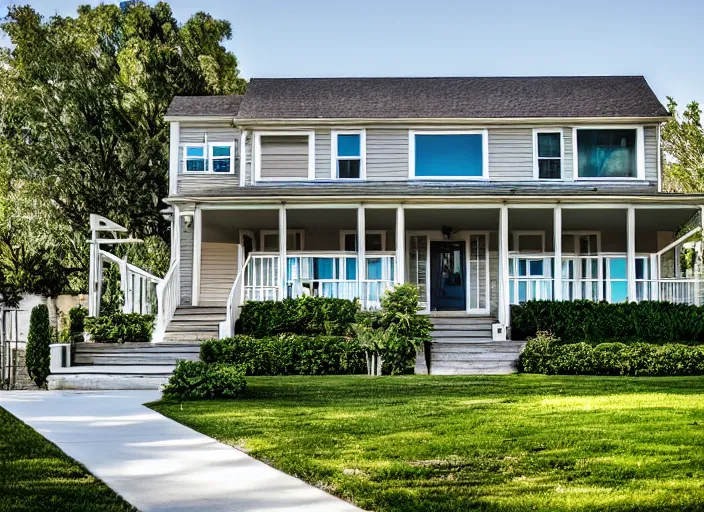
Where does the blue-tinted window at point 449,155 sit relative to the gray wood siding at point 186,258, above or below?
above

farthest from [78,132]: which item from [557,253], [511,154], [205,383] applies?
[205,383]

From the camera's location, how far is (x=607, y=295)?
20906mm

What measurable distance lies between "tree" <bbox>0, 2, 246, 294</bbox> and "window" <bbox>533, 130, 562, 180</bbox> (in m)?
12.9

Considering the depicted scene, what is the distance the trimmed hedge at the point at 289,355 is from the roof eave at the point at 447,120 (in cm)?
768

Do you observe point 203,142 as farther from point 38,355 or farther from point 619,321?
point 619,321

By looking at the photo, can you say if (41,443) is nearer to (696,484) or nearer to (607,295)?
(696,484)

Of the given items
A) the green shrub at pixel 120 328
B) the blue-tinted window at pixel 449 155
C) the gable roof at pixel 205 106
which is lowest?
the green shrub at pixel 120 328

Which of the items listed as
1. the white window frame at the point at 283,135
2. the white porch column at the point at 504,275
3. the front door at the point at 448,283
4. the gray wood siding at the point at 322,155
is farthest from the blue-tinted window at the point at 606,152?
the white window frame at the point at 283,135

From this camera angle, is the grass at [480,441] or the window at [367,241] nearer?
the grass at [480,441]

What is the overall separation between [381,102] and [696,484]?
18.5 metres

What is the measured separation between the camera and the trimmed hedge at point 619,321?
60.7 ft

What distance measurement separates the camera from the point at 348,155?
77.9 ft

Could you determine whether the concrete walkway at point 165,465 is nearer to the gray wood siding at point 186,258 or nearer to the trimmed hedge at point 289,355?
the trimmed hedge at point 289,355

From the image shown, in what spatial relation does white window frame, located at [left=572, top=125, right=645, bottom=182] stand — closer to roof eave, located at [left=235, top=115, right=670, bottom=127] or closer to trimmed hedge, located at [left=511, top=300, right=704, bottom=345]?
roof eave, located at [left=235, top=115, right=670, bottom=127]
